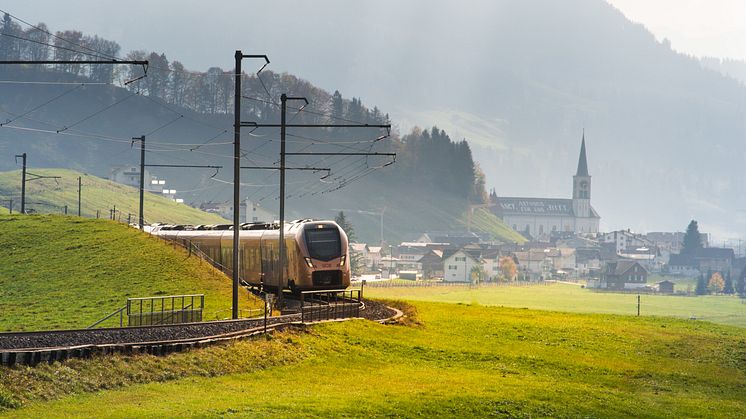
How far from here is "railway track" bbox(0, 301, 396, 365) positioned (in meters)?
24.4

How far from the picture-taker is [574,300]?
150 meters

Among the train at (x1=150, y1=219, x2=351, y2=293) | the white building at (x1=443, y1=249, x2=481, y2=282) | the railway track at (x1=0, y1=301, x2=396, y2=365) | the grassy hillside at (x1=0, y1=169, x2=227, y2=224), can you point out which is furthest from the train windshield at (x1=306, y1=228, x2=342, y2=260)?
the white building at (x1=443, y1=249, x2=481, y2=282)

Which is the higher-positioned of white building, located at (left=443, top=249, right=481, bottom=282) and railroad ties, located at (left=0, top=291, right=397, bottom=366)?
white building, located at (left=443, top=249, right=481, bottom=282)

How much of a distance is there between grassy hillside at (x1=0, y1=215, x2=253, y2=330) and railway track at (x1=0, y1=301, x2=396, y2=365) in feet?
28.0

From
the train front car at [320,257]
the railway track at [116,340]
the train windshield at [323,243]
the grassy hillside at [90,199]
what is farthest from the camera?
the grassy hillside at [90,199]

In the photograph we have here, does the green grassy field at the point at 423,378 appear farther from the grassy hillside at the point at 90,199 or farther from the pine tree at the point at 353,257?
the pine tree at the point at 353,257

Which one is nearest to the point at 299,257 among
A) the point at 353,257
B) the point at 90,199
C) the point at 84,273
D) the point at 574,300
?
the point at 84,273

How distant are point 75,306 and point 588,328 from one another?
2287 centimetres

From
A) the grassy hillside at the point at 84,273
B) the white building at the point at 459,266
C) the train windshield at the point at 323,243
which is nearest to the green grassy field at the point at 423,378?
the train windshield at the point at 323,243

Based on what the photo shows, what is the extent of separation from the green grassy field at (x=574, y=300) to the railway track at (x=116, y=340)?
81.4 metres

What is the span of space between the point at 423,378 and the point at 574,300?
12260 centimetres

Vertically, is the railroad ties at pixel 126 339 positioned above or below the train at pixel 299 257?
below

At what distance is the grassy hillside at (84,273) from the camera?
151 feet

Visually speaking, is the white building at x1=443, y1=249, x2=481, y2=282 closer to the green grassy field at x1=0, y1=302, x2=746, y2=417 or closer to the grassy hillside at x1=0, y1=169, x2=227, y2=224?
the grassy hillside at x1=0, y1=169, x2=227, y2=224
